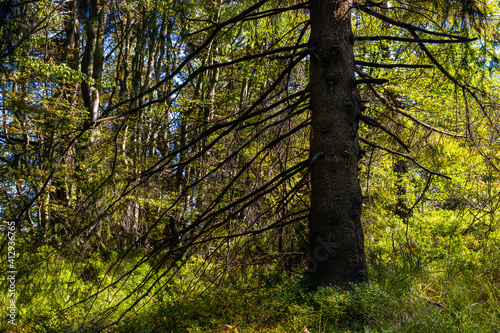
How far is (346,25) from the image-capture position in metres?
2.79

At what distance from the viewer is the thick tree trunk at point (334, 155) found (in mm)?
2535

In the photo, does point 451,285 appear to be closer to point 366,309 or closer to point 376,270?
point 376,270

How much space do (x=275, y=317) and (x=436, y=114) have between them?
27.0ft

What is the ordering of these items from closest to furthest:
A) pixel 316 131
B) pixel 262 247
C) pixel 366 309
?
pixel 366 309 → pixel 316 131 → pixel 262 247

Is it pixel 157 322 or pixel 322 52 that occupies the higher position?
pixel 322 52

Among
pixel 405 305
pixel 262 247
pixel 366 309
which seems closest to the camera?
pixel 366 309

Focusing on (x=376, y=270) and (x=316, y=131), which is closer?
(x=316, y=131)

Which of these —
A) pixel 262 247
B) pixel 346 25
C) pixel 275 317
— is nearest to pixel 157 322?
pixel 275 317

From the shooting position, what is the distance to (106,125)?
8.10m

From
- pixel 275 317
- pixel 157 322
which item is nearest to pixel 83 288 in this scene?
pixel 157 322

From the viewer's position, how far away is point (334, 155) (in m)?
2.62

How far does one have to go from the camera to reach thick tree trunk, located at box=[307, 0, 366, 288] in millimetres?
2535

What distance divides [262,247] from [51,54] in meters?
8.69

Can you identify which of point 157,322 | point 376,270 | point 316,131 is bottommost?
point 157,322
